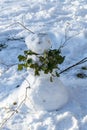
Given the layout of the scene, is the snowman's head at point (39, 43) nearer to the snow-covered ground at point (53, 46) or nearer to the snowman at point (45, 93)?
the snowman at point (45, 93)

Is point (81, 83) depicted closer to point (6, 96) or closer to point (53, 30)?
point (6, 96)

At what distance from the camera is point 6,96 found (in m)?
3.08

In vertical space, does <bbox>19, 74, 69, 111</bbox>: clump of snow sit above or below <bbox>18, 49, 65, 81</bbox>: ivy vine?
below

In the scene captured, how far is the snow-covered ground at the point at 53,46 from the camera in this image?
2709 millimetres

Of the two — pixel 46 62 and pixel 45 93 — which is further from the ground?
pixel 46 62

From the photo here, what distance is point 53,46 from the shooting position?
379 cm

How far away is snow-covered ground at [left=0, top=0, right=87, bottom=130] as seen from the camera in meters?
2.71

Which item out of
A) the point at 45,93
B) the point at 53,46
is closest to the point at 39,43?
the point at 45,93

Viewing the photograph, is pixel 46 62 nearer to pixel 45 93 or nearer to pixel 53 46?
pixel 45 93

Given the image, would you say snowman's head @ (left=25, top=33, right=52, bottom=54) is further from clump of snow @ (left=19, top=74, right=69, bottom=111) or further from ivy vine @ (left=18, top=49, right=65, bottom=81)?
clump of snow @ (left=19, top=74, right=69, bottom=111)

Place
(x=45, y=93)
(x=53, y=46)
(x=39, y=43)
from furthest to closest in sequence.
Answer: (x=53, y=46) < (x=45, y=93) < (x=39, y=43)

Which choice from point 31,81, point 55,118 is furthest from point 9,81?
point 55,118

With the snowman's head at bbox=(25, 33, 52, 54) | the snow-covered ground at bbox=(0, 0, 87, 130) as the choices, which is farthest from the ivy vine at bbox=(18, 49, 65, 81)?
the snow-covered ground at bbox=(0, 0, 87, 130)

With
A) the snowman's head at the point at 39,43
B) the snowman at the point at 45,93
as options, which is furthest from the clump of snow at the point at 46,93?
the snowman's head at the point at 39,43
